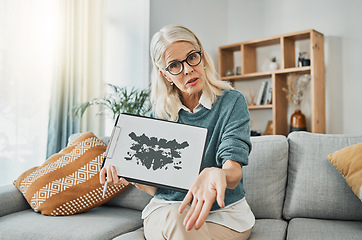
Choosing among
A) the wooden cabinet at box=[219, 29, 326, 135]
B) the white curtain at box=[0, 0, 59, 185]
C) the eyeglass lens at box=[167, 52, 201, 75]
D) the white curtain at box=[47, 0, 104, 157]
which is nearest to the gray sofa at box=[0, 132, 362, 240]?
the eyeglass lens at box=[167, 52, 201, 75]

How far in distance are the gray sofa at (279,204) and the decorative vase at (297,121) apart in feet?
6.57

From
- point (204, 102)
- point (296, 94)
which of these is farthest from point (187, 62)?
point (296, 94)

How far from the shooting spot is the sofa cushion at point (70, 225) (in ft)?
4.68

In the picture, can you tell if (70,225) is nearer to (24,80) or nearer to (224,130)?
(224,130)

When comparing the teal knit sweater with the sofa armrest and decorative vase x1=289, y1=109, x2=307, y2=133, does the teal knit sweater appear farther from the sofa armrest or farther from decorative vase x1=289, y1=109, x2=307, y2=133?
decorative vase x1=289, y1=109, x2=307, y2=133

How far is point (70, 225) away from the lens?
4.94 feet

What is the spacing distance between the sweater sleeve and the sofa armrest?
1164mm

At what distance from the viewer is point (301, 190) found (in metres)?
1.58

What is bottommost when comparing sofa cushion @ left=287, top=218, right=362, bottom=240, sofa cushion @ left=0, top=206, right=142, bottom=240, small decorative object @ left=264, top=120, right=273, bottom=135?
sofa cushion @ left=0, top=206, right=142, bottom=240

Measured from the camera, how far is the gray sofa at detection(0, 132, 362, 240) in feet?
4.72

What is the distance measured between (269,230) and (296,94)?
2.57 metres

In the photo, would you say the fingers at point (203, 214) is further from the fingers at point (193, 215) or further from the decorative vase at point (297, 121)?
the decorative vase at point (297, 121)

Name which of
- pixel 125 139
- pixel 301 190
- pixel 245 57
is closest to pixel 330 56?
pixel 245 57

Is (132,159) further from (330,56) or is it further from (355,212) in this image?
(330,56)
